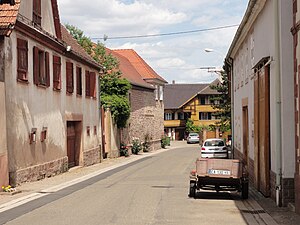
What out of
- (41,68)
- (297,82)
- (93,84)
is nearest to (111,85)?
(93,84)

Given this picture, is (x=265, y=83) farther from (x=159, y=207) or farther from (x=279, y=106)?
(x=159, y=207)

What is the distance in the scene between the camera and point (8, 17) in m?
18.3

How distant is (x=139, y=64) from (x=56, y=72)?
35375mm

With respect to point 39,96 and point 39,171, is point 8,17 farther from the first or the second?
point 39,171

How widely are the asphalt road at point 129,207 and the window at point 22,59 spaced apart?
4.55 metres

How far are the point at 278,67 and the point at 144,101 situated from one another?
4075 cm

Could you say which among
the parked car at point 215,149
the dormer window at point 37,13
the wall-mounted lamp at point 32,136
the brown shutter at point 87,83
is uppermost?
the dormer window at point 37,13

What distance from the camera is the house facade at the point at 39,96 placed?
1872 centimetres

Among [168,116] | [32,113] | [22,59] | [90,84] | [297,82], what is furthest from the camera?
[168,116]

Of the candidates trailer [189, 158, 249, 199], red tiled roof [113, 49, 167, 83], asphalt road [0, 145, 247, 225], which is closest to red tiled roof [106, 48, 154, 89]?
red tiled roof [113, 49, 167, 83]

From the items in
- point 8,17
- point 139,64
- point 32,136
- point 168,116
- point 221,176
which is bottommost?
point 221,176

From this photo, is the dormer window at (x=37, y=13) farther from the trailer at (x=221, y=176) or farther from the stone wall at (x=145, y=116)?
the stone wall at (x=145, y=116)

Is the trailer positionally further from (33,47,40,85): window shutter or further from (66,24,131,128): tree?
(66,24,131,128): tree

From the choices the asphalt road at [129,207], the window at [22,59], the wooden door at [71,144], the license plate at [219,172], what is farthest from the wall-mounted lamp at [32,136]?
the license plate at [219,172]
